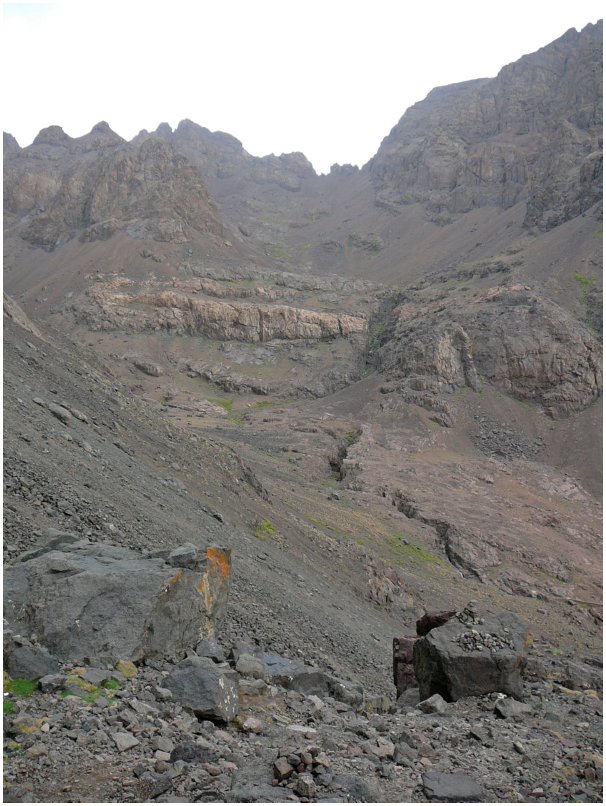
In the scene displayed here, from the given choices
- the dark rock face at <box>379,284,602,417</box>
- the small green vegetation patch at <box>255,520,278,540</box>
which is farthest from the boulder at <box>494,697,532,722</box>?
the dark rock face at <box>379,284,602,417</box>

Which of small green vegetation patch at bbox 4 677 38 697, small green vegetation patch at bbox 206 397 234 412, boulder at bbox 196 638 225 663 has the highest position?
small green vegetation patch at bbox 4 677 38 697

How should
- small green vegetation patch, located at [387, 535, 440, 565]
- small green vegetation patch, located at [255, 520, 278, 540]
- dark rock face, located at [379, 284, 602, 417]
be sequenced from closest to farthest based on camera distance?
small green vegetation patch, located at [255, 520, 278, 540]
small green vegetation patch, located at [387, 535, 440, 565]
dark rock face, located at [379, 284, 602, 417]

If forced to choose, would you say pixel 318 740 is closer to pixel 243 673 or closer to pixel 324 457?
pixel 243 673

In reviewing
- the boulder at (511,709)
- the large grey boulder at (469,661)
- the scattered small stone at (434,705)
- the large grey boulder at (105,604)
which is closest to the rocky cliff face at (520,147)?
the large grey boulder at (469,661)

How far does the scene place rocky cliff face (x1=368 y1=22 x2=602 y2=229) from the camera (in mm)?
97438

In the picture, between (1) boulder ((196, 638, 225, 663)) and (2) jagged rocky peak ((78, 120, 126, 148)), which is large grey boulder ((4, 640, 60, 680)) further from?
(2) jagged rocky peak ((78, 120, 126, 148))

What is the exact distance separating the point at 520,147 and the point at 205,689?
521ft

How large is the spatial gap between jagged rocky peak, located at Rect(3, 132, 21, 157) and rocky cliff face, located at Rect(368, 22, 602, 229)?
105m

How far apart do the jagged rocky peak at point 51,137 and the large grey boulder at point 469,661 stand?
19514cm

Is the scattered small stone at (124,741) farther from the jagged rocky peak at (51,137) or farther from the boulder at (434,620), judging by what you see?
the jagged rocky peak at (51,137)

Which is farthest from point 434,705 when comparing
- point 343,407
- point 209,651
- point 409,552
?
point 343,407

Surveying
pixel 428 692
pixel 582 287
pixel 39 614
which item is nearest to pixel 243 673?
pixel 39 614

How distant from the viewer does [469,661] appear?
1077 cm

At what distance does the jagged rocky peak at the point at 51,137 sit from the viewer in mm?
171000
